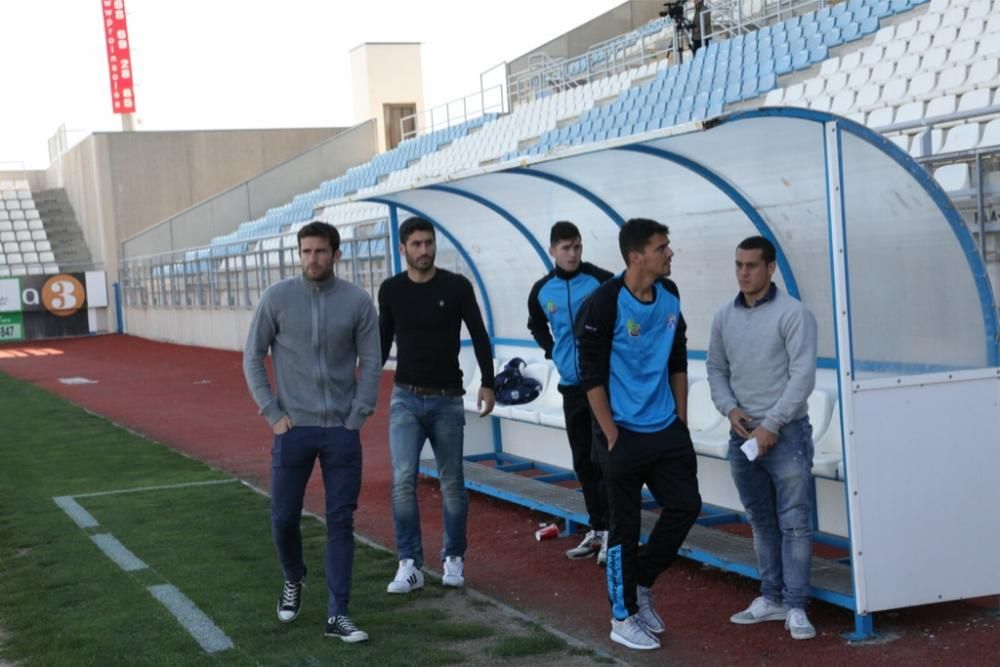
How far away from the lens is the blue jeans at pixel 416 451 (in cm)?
696

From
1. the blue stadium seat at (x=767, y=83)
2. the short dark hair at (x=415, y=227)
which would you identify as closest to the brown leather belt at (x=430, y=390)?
the short dark hair at (x=415, y=227)

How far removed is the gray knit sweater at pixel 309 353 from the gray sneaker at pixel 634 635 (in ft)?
5.09

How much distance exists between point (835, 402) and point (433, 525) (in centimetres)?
301

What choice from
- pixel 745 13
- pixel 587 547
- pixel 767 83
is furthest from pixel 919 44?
pixel 587 547

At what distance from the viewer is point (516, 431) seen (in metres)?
10.9

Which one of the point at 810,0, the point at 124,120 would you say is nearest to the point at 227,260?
the point at 810,0

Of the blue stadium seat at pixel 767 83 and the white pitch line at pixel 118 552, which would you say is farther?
the blue stadium seat at pixel 767 83

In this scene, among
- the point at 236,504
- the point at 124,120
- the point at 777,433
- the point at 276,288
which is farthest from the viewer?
the point at 124,120

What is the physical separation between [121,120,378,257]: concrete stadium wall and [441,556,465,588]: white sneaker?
38.2 meters

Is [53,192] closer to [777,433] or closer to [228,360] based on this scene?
[228,360]

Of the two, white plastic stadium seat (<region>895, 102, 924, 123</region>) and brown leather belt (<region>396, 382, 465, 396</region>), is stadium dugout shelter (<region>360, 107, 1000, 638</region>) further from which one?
white plastic stadium seat (<region>895, 102, 924, 123</region>)

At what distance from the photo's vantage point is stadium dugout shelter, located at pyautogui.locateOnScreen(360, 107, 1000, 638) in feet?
18.7

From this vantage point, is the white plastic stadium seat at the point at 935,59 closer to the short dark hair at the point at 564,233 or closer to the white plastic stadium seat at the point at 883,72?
the white plastic stadium seat at the point at 883,72

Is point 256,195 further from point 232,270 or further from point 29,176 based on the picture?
point 29,176
